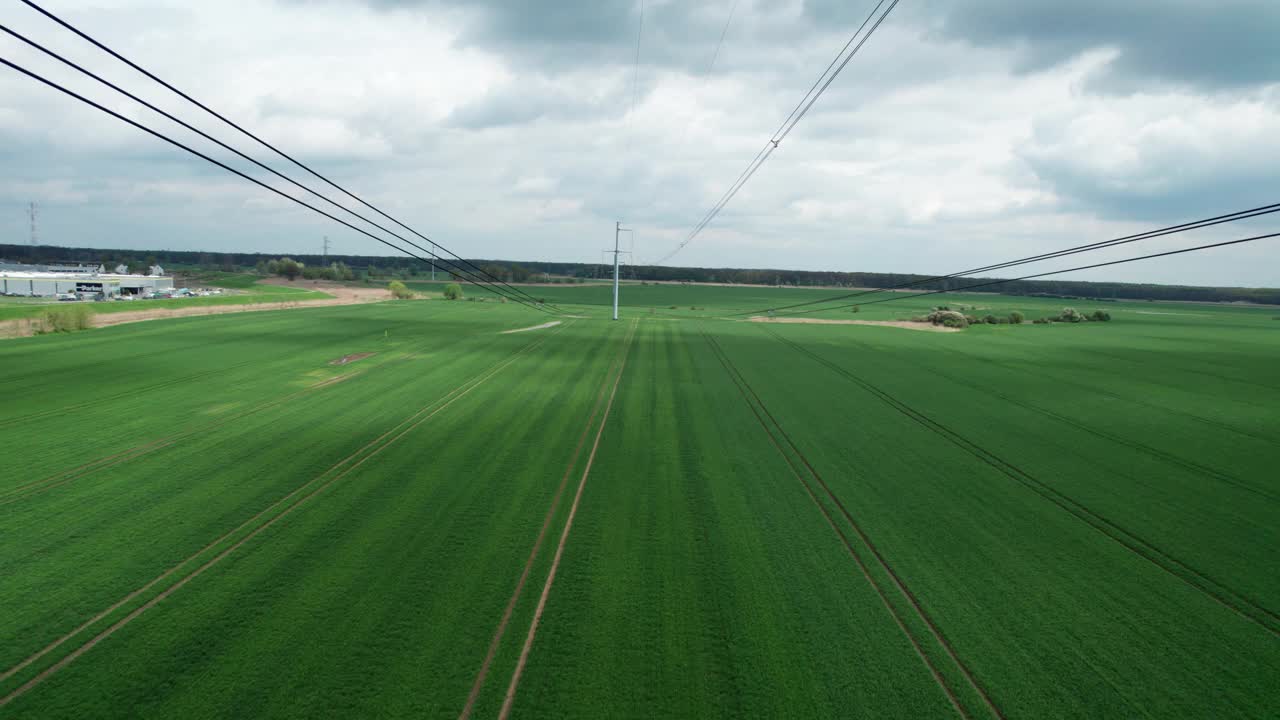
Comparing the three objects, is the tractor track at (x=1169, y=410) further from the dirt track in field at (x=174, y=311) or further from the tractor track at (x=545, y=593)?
the dirt track in field at (x=174, y=311)

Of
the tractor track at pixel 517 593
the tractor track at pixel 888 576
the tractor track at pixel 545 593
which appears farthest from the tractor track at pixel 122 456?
the tractor track at pixel 888 576

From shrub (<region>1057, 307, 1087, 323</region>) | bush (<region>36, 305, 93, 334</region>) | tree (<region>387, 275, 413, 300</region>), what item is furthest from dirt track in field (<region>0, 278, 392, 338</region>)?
shrub (<region>1057, 307, 1087, 323</region>)

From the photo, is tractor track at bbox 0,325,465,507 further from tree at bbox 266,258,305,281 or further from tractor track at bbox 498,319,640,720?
tree at bbox 266,258,305,281

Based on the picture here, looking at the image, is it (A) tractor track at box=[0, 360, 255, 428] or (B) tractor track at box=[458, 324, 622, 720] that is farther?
(A) tractor track at box=[0, 360, 255, 428]

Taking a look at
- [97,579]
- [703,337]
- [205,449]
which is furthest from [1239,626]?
[703,337]

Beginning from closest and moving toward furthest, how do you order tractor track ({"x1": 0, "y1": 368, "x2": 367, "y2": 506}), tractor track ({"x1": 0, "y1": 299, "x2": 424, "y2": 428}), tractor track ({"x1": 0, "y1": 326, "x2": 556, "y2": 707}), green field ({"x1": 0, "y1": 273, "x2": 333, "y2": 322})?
tractor track ({"x1": 0, "y1": 326, "x2": 556, "y2": 707}) < tractor track ({"x1": 0, "y1": 368, "x2": 367, "y2": 506}) < tractor track ({"x1": 0, "y1": 299, "x2": 424, "y2": 428}) < green field ({"x1": 0, "y1": 273, "x2": 333, "y2": 322})

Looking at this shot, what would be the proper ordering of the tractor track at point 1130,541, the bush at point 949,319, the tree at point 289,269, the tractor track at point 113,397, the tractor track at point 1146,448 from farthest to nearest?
the tree at point 289,269, the bush at point 949,319, the tractor track at point 113,397, the tractor track at point 1146,448, the tractor track at point 1130,541
